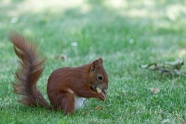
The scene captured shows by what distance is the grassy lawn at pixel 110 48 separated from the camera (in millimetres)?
3885

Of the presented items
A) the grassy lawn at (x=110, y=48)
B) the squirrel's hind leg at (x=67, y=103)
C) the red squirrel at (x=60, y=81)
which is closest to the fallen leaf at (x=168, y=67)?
the grassy lawn at (x=110, y=48)

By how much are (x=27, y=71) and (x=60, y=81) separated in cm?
27

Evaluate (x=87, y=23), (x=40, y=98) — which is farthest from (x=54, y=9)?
(x=40, y=98)

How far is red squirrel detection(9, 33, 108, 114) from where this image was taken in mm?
3792

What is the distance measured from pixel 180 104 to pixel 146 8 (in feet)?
18.9

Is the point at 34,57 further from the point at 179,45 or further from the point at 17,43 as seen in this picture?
the point at 179,45

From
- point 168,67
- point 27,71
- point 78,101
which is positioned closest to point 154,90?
point 168,67

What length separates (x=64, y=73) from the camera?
3.88 m

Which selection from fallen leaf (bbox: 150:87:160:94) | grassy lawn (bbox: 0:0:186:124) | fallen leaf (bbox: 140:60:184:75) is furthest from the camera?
fallen leaf (bbox: 140:60:184:75)

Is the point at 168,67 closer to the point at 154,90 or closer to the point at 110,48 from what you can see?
the point at 154,90

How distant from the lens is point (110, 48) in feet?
22.5

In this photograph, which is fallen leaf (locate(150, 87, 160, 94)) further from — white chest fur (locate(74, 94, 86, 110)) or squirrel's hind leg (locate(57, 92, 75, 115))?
squirrel's hind leg (locate(57, 92, 75, 115))

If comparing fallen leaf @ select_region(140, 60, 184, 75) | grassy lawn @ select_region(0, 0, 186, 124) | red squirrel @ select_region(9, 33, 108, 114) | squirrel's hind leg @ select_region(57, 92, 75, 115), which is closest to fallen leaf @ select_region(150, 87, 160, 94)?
grassy lawn @ select_region(0, 0, 186, 124)

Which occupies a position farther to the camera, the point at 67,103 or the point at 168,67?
the point at 168,67
